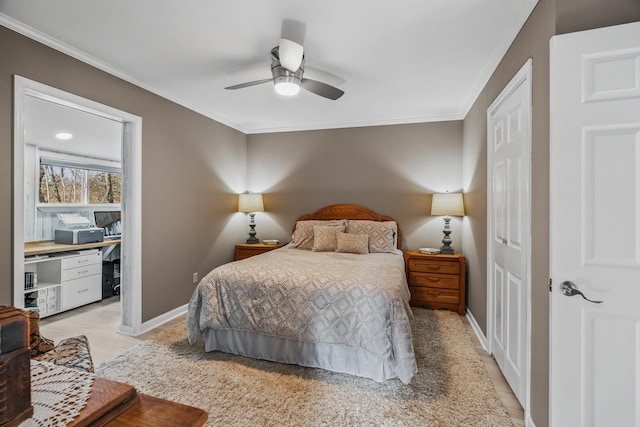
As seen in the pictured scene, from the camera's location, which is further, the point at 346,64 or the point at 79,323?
the point at 79,323

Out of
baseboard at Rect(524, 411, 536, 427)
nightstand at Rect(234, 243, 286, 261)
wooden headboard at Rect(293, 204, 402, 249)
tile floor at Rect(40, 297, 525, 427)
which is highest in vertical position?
wooden headboard at Rect(293, 204, 402, 249)

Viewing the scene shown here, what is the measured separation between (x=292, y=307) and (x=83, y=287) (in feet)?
10.9

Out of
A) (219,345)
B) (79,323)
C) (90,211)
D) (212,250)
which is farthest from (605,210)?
(90,211)

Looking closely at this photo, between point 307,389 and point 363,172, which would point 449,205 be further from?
point 307,389

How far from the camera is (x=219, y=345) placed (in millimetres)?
2641

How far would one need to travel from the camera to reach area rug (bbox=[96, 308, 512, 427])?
184 cm

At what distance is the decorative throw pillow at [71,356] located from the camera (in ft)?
4.46

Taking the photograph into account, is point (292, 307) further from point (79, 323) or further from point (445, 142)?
point (445, 142)

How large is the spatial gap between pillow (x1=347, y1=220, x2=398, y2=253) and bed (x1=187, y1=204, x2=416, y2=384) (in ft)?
2.94

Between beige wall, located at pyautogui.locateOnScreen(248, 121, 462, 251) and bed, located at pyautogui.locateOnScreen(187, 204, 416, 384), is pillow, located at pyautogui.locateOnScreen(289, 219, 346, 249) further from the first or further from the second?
bed, located at pyautogui.locateOnScreen(187, 204, 416, 384)

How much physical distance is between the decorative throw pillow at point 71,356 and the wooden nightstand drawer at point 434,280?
127 inches

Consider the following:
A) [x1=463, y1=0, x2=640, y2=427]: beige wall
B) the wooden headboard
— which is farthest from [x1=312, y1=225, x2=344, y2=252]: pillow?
[x1=463, y1=0, x2=640, y2=427]: beige wall

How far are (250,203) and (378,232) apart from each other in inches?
79.3

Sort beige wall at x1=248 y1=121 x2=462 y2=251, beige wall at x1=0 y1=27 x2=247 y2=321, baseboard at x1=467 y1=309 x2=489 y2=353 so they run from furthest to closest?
beige wall at x1=248 y1=121 x2=462 y2=251 → baseboard at x1=467 y1=309 x2=489 y2=353 → beige wall at x1=0 y1=27 x2=247 y2=321
